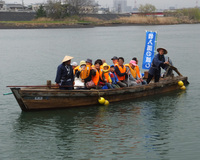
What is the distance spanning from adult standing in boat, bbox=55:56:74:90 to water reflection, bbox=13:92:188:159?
1153 millimetres

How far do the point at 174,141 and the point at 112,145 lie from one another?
1.91m

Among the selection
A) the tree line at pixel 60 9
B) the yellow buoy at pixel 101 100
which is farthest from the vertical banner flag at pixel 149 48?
the tree line at pixel 60 9

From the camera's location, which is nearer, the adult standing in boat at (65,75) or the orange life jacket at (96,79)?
the adult standing in boat at (65,75)

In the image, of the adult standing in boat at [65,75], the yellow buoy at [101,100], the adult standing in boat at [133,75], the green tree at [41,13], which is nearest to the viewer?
the adult standing in boat at [65,75]

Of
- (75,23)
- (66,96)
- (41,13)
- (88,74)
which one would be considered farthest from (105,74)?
(41,13)

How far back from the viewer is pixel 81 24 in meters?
90.2

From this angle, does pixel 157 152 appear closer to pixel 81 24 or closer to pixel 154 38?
pixel 154 38

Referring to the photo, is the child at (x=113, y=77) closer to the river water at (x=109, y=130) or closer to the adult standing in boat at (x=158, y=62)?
the river water at (x=109, y=130)

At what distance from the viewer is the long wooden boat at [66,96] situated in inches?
508

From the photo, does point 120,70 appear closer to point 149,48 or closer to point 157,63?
point 157,63

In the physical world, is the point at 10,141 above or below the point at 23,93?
below

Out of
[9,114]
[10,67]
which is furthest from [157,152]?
[10,67]

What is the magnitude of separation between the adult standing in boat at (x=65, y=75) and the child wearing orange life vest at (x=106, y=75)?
144cm

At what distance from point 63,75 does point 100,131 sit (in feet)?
8.08
